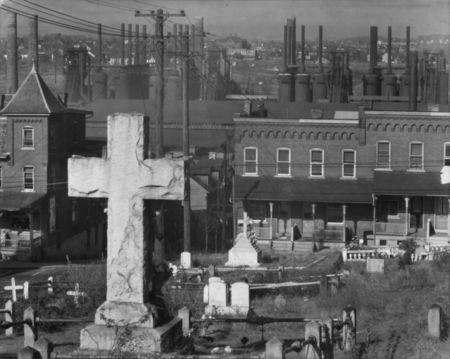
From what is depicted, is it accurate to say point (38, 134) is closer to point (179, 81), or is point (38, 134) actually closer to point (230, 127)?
point (230, 127)

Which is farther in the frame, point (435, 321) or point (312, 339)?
point (435, 321)

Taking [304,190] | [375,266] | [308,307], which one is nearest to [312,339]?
[308,307]

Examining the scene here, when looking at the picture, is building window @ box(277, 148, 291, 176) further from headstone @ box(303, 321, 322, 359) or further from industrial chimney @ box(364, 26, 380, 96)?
headstone @ box(303, 321, 322, 359)

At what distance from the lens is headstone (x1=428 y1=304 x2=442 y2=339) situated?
11.8 metres

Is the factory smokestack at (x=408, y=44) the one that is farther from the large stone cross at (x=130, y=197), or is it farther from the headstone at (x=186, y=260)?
the large stone cross at (x=130, y=197)

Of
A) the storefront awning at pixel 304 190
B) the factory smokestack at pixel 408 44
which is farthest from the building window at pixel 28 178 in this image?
the factory smokestack at pixel 408 44

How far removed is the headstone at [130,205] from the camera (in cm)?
792

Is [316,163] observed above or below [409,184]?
above

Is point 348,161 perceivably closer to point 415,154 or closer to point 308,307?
point 415,154

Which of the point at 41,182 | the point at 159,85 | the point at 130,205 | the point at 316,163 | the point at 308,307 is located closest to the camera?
the point at 130,205

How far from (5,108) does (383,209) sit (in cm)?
1349

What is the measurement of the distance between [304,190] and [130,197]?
2683 cm

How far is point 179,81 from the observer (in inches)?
2426

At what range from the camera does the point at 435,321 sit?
1182cm
